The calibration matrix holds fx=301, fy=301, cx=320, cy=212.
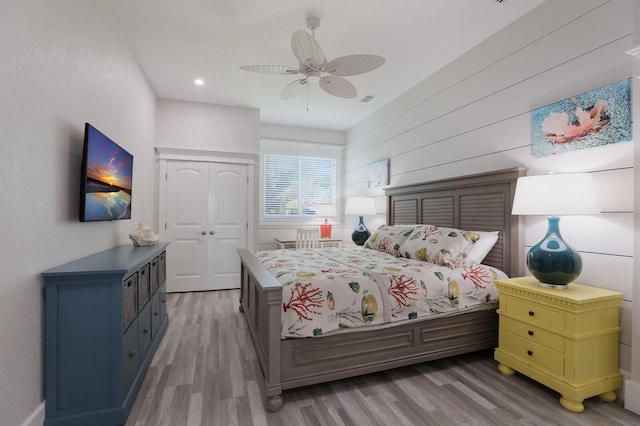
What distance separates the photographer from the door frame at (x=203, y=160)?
170 inches

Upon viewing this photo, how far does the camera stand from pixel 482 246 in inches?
102

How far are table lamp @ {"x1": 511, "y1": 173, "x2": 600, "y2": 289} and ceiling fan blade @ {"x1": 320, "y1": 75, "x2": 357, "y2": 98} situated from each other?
1593 mm

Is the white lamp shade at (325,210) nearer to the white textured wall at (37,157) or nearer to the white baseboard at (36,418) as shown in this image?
the white textured wall at (37,157)

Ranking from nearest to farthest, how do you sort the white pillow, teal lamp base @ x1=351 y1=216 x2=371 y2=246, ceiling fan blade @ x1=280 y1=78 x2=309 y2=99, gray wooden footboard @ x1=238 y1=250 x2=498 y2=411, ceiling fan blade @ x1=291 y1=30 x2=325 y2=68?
gray wooden footboard @ x1=238 y1=250 x2=498 y2=411
ceiling fan blade @ x1=291 y1=30 x2=325 y2=68
the white pillow
ceiling fan blade @ x1=280 y1=78 x2=309 y2=99
teal lamp base @ x1=351 y1=216 x2=371 y2=246

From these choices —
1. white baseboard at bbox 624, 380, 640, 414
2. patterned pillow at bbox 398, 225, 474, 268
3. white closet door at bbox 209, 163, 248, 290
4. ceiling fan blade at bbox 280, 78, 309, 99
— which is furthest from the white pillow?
white closet door at bbox 209, 163, 248, 290

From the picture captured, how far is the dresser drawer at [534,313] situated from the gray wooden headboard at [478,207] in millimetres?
444

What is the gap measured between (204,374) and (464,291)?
2010mm

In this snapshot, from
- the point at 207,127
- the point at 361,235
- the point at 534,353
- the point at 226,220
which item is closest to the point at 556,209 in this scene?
the point at 534,353

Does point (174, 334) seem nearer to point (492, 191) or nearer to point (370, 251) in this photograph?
point (370, 251)

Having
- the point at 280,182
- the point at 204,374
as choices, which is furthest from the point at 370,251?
the point at 280,182

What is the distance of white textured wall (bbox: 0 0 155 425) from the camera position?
130cm

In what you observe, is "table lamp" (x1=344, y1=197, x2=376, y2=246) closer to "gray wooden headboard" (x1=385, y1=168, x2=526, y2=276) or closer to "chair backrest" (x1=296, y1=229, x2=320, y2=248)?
"gray wooden headboard" (x1=385, y1=168, x2=526, y2=276)

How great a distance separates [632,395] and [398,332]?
1332 millimetres

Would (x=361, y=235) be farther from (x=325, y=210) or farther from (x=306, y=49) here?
(x=306, y=49)
